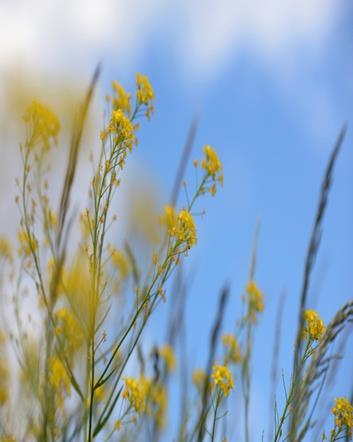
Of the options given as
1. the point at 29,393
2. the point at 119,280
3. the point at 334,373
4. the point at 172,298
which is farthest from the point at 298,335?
the point at 119,280

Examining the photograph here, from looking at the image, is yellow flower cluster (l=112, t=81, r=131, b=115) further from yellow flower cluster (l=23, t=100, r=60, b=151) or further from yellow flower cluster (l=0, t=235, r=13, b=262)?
yellow flower cluster (l=0, t=235, r=13, b=262)

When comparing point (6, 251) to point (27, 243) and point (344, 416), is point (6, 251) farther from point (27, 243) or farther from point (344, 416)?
point (344, 416)

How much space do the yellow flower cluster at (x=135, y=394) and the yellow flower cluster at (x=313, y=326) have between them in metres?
0.62

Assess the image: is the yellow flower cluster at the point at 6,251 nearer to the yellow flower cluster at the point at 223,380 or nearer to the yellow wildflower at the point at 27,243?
the yellow wildflower at the point at 27,243

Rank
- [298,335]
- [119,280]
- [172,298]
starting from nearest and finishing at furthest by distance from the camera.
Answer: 1. [298,335]
2. [172,298]
3. [119,280]

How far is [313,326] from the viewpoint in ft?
7.33

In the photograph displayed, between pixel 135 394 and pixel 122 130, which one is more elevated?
pixel 122 130

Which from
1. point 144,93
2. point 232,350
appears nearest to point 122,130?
point 144,93

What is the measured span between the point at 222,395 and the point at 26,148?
1137 mm

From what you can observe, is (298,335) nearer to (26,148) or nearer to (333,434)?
(333,434)

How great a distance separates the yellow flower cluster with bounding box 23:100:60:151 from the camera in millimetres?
2656

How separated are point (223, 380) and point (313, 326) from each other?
36cm

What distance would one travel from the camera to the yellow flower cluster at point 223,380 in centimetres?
229

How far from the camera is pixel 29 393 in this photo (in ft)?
8.09
